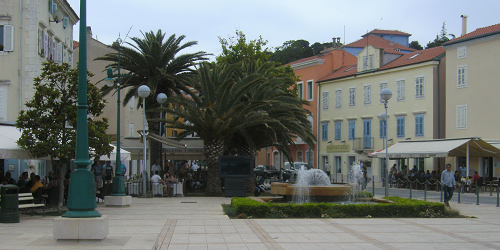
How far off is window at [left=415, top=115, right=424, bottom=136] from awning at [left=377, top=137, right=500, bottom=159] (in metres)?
5.19

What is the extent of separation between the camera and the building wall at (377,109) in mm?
43531

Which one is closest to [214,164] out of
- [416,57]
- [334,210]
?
[334,210]

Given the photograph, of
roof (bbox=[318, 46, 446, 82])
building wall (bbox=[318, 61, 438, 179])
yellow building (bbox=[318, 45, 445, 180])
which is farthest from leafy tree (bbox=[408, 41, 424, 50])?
building wall (bbox=[318, 61, 438, 179])

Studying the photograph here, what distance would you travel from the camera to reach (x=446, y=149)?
33.5 meters

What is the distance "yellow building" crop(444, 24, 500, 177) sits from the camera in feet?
123

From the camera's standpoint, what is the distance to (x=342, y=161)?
53281mm

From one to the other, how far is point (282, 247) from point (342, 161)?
43.0 meters

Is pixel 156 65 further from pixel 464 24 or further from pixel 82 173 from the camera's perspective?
pixel 464 24

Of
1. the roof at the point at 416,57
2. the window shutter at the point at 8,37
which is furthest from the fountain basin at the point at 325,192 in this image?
the roof at the point at 416,57

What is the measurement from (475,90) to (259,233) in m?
30.7

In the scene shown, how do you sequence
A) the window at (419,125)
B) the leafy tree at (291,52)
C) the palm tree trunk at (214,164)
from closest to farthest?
the palm tree trunk at (214,164), the window at (419,125), the leafy tree at (291,52)

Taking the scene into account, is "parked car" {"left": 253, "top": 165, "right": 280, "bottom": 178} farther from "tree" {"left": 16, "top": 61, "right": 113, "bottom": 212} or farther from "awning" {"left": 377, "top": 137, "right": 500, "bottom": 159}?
"tree" {"left": 16, "top": 61, "right": 113, "bottom": 212}

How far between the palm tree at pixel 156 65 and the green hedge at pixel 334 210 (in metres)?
15.1

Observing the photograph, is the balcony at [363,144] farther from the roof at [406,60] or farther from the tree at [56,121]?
the tree at [56,121]
